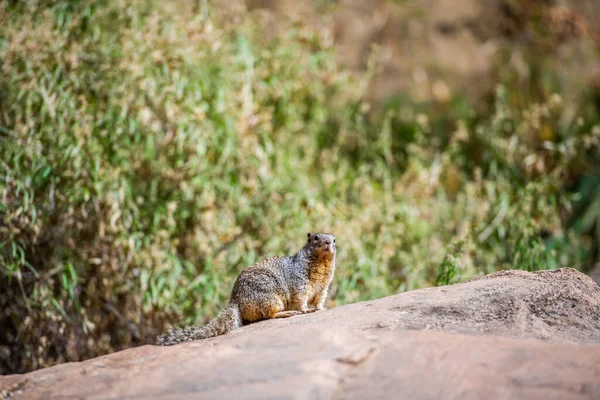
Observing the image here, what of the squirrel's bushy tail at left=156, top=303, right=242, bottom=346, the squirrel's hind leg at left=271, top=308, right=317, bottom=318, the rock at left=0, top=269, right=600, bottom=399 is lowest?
the squirrel's hind leg at left=271, top=308, right=317, bottom=318

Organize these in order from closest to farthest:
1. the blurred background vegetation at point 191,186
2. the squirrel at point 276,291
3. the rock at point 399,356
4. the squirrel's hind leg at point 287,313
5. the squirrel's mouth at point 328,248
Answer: the rock at point 399,356 → the squirrel at point 276,291 → the squirrel's hind leg at point 287,313 → the squirrel's mouth at point 328,248 → the blurred background vegetation at point 191,186

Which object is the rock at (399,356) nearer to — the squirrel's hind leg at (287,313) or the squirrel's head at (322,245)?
the squirrel's hind leg at (287,313)

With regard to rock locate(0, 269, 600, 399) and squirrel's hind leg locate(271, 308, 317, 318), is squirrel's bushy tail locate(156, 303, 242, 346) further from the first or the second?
rock locate(0, 269, 600, 399)

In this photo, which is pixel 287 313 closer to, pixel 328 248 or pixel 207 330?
pixel 207 330

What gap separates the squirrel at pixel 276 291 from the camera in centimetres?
502

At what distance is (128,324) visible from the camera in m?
7.21

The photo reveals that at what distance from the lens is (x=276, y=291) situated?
5328mm

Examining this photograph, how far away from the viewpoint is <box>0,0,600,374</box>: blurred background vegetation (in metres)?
6.87

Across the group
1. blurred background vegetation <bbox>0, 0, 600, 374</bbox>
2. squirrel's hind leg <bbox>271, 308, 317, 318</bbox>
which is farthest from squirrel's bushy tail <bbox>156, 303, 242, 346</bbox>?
blurred background vegetation <bbox>0, 0, 600, 374</bbox>

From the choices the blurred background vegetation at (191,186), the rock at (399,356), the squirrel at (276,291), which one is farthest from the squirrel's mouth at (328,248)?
the blurred background vegetation at (191,186)

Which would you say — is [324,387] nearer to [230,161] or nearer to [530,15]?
[230,161]

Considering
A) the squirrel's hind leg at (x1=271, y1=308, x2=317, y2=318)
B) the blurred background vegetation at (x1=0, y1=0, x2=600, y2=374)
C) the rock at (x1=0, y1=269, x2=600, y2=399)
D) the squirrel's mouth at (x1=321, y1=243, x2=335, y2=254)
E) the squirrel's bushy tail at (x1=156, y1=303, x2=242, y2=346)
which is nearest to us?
the rock at (x1=0, y1=269, x2=600, y2=399)

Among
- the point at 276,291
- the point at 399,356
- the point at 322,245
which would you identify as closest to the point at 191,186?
the point at 322,245

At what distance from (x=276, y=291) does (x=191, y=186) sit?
2574 mm
